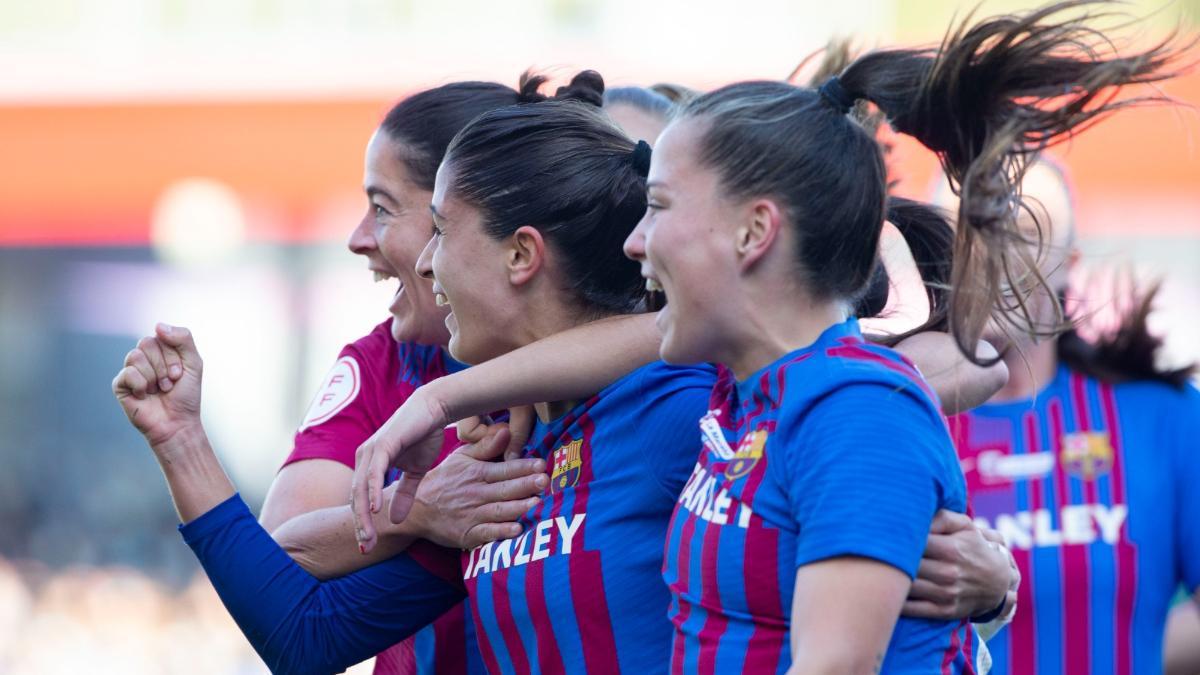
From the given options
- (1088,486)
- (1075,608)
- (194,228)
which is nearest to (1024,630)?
(1075,608)

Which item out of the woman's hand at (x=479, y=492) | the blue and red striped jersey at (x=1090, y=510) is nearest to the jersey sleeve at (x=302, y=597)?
the woman's hand at (x=479, y=492)

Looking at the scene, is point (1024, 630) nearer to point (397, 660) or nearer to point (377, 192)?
point (397, 660)

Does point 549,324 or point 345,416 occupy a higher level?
point 549,324

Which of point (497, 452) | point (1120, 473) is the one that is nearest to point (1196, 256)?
point (1120, 473)

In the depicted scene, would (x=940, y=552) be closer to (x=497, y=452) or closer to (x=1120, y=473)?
(x=497, y=452)

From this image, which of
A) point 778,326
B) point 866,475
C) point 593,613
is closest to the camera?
point 866,475

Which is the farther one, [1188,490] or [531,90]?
[1188,490]

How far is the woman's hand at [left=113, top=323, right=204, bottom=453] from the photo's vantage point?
7.09ft

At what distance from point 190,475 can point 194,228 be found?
720 centimetres

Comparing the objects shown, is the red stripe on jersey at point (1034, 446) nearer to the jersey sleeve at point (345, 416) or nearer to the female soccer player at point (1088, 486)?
the female soccer player at point (1088, 486)

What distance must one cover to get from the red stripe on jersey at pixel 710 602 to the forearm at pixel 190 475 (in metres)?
0.83

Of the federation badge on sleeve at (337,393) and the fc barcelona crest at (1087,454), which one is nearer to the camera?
the federation badge on sleeve at (337,393)

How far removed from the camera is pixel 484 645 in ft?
6.74

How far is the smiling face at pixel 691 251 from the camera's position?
5.47 ft
